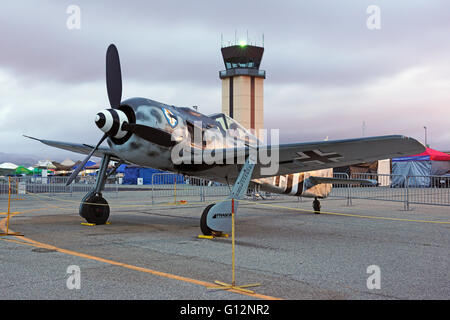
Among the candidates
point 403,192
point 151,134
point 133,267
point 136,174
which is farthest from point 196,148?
point 136,174

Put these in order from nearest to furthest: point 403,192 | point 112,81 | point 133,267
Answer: point 133,267 < point 112,81 < point 403,192

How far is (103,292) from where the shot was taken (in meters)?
3.63

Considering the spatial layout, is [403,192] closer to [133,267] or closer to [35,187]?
[133,267]

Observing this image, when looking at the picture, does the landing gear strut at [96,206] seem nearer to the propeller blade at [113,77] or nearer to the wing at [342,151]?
the propeller blade at [113,77]

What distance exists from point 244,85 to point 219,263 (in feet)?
159

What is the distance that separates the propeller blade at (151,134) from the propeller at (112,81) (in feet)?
1.83

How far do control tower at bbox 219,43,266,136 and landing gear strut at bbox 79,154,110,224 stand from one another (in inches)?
1643

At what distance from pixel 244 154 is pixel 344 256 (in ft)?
9.87

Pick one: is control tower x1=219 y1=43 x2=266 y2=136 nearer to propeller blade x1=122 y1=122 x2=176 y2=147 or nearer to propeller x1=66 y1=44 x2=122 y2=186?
propeller x1=66 y1=44 x2=122 y2=186

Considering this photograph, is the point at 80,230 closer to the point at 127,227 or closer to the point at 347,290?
the point at 127,227

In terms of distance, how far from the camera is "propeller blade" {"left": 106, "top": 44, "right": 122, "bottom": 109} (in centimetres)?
765

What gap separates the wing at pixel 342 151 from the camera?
6512 mm

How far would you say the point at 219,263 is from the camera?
16.7 feet
